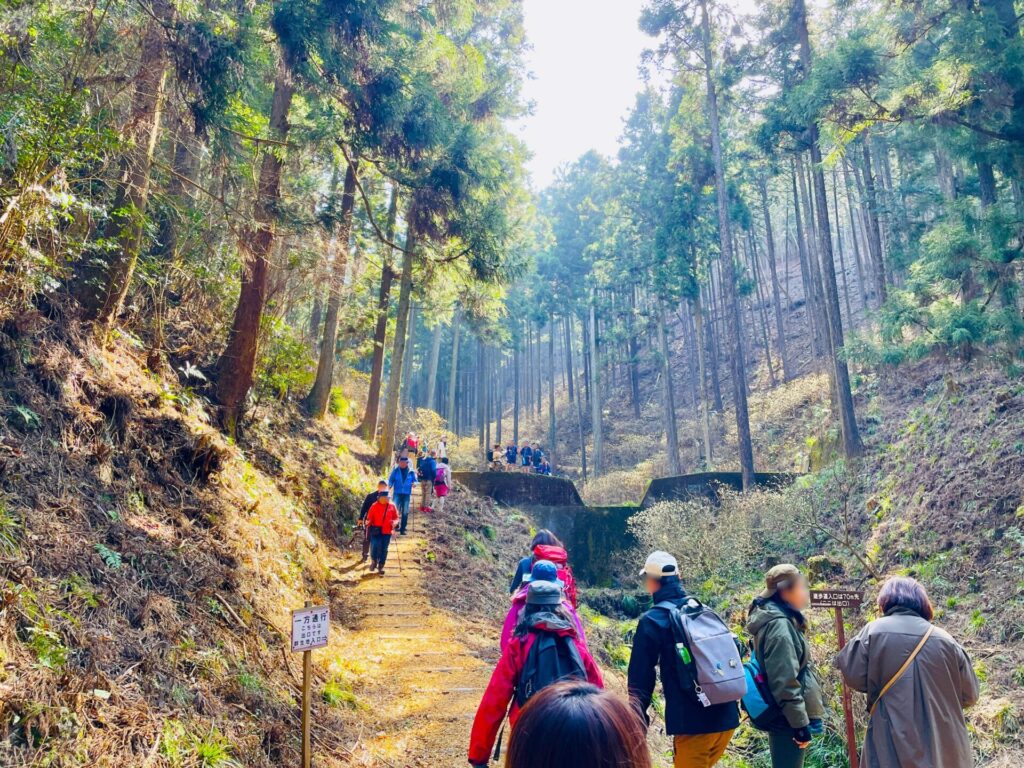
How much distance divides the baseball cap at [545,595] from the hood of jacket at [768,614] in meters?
1.51

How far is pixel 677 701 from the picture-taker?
3.50 m

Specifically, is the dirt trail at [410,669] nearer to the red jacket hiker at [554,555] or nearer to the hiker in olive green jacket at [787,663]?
the red jacket hiker at [554,555]

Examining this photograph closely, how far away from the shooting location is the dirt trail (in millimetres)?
5367

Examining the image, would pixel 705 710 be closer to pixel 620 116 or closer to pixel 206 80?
Answer: pixel 206 80

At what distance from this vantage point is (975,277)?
31.1 ft

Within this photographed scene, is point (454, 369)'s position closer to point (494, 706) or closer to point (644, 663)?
point (644, 663)

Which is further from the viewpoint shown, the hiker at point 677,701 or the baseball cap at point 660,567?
the baseball cap at point 660,567

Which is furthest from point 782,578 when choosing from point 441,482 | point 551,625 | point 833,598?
point 441,482

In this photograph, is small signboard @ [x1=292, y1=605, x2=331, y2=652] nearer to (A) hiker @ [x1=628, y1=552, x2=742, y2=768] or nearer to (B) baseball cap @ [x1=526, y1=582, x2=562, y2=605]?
(B) baseball cap @ [x1=526, y1=582, x2=562, y2=605]

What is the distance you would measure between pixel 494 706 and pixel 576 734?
6.83ft

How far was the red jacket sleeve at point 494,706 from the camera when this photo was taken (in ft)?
10.4

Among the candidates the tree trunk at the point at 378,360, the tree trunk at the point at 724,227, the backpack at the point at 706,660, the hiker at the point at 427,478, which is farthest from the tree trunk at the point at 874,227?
the backpack at the point at 706,660

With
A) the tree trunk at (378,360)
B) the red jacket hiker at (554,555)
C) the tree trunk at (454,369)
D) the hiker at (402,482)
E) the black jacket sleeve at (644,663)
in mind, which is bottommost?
the black jacket sleeve at (644,663)

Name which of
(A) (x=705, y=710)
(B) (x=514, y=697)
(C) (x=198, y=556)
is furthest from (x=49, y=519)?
(A) (x=705, y=710)
